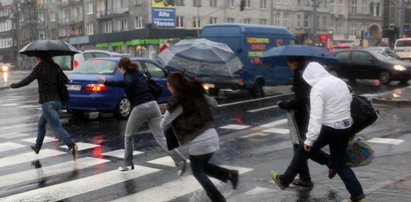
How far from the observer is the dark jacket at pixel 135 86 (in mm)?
6844

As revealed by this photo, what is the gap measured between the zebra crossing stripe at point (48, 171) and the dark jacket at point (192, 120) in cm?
286

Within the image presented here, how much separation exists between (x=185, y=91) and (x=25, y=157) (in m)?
4.40

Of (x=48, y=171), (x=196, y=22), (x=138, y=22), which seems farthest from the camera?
(x=196, y=22)

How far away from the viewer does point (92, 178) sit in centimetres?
676

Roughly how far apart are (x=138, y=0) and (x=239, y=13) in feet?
42.6

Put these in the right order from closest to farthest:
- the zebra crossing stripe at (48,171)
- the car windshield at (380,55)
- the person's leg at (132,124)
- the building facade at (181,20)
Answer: the zebra crossing stripe at (48,171), the person's leg at (132,124), the car windshield at (380,55), the building facade at (181,20)

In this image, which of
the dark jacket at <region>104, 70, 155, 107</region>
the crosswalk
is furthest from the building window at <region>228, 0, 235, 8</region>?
the dark jacket at <region>104, 70, 155, 107</region>

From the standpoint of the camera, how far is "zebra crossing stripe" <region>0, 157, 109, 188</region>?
22.1ft

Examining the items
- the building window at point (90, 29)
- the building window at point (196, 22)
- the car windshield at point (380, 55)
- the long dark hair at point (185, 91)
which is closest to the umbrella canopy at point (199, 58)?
the long dark hair at point (185, 91)

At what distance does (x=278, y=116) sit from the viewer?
12898 mm

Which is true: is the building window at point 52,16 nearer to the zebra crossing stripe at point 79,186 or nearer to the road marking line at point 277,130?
the road marking line at point 277,130

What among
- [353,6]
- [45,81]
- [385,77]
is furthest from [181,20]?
[45,81]

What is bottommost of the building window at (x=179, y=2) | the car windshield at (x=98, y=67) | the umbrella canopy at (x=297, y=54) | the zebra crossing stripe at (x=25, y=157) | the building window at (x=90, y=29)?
the zebra crossing stripe at (x=25, y=157)

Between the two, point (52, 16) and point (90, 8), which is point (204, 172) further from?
point (52, 16)
